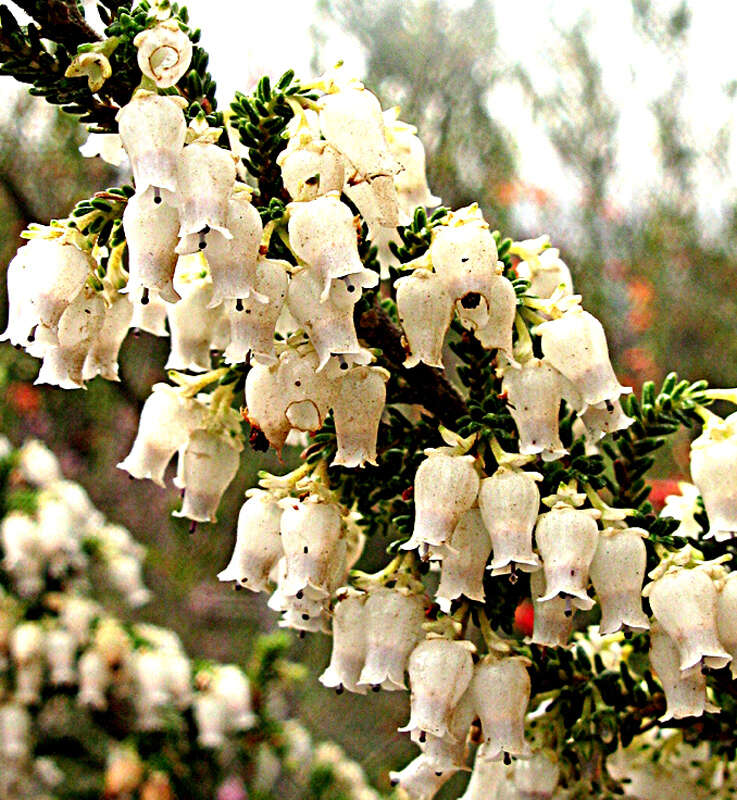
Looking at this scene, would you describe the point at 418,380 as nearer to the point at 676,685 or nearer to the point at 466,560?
the point at 466,560

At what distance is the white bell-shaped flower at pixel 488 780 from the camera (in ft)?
4.08

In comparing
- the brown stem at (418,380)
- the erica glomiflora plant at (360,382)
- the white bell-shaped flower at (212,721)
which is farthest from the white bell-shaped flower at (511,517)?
the white bell-shaped flower at (212,721)

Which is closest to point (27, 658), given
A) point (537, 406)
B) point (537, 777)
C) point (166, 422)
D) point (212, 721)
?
point (212, 721)

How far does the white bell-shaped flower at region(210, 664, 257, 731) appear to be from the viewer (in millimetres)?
2658

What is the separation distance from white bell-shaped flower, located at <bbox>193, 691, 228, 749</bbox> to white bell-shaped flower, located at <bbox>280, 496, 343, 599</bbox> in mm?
1682

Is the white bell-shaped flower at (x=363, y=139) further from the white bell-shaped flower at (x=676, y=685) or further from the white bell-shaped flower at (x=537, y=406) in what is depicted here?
the white bell-shaped flower at (x=676, y=685)

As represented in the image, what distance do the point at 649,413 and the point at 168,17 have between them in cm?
72

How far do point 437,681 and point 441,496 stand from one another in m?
0.19

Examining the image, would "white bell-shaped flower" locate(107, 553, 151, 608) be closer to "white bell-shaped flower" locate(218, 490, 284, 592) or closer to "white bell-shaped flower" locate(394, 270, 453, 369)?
"white bell-shaped flower" locate(218, 490, 284, 592)

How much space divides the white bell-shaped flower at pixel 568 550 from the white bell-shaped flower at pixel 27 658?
1995 millimetres

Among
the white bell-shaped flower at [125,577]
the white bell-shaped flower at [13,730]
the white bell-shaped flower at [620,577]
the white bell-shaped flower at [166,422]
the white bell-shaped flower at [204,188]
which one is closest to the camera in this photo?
the white bell-shaped flower at [204,188]

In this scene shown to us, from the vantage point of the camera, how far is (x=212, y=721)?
8.66 feet

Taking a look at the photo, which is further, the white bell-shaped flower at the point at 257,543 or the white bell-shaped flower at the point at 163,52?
the white bell-shaped flower at the point at 257,543

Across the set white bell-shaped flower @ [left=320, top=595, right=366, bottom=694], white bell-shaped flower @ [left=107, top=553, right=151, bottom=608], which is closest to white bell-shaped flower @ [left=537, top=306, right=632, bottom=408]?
white bell-shaped flower @ [left=320, top=595, right=366, bottom=694]
